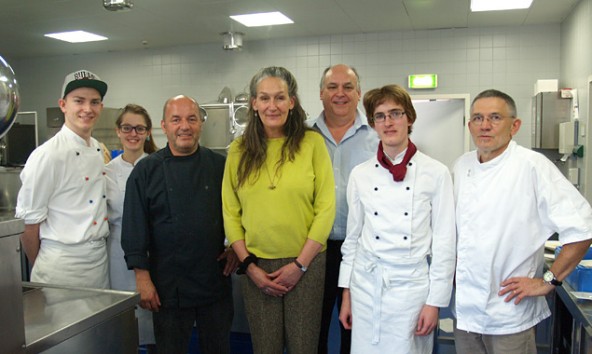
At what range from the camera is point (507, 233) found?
5.28ft

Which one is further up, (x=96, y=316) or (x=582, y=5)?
(x=582, y=5)

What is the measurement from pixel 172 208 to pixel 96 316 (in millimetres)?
688

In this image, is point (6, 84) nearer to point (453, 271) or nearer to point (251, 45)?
point (453, 271)

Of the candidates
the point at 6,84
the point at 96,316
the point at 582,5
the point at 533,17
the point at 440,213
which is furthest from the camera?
the point at 533,17

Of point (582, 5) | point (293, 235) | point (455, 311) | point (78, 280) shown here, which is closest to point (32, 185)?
point (78, 280)

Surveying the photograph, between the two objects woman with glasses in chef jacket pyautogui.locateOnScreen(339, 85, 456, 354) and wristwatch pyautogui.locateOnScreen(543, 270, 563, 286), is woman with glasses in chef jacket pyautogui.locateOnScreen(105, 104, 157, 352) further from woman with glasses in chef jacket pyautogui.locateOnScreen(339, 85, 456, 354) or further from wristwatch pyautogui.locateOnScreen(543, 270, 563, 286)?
wristwatch pyautogui.locateOnScreen(543, 270, 563, 286)

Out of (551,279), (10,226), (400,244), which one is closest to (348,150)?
(400,244)

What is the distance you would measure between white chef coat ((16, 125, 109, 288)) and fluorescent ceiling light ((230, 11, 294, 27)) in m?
3.55

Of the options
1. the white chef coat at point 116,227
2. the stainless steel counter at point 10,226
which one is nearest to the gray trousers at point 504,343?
the stainless steel counter at point 10,226

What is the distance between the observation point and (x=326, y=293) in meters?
2.09

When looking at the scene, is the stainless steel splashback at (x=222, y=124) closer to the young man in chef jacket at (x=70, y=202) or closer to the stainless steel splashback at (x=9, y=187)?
the stainless steel splashback at (x=9, y=187)

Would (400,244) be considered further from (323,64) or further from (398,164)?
(323,64)

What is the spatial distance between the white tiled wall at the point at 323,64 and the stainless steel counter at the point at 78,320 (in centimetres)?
521

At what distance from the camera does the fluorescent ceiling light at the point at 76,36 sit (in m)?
6.02
